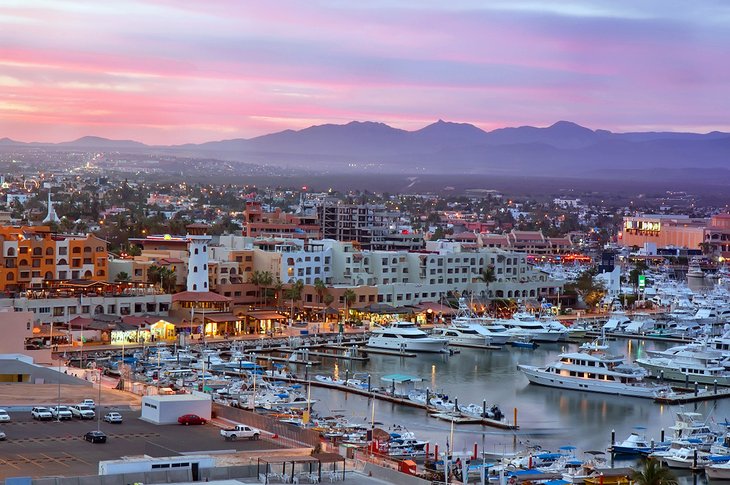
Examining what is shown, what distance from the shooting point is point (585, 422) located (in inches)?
1405

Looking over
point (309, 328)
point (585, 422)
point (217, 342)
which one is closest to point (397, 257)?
point (309, 328)

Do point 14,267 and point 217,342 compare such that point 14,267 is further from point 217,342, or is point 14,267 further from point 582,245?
point 582,245

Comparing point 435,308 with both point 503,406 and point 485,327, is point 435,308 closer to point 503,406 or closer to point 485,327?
point 485,327

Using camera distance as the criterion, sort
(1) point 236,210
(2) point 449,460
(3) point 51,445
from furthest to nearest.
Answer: (1) point 236,210 → (2) point 449,460 → (3) point 51,445

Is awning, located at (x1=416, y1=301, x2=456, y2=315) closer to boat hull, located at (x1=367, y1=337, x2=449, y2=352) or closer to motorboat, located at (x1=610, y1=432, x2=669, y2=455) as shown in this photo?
boat hull, located at (x1=367, y1=337, x2=449, y2=352)

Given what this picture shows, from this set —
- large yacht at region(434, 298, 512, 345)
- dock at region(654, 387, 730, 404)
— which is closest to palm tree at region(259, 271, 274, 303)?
large yacht at region(434, 298, 512, 345)

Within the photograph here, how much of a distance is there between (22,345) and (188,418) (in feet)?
30.6

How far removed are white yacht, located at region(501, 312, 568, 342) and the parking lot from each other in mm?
28806

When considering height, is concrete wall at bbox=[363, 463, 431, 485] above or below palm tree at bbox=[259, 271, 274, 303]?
above

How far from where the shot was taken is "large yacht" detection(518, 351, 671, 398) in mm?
39969

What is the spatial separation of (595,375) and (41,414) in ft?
66.0

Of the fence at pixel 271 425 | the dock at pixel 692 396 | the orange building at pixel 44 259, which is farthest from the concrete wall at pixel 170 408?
the orange building at pixel 44 259

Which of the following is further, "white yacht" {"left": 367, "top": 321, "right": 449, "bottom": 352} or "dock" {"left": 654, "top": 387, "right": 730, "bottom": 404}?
"white yacht" {"left": 367, "top": 321, "right": 449, "bottom": 352}

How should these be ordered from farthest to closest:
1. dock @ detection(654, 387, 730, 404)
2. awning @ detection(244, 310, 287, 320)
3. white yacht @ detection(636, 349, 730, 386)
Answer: awning @ detection(244, 310, 287, 320), white yacht @ detection(636, 349, 730, 386), dock @ detection(654, 387, 730, 404)
